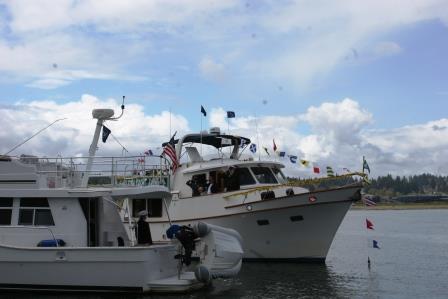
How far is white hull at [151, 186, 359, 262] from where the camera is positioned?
21516 millimetres

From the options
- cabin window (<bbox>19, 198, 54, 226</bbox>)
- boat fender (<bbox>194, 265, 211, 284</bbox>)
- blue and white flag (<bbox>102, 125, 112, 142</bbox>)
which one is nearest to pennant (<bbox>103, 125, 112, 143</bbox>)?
blue and white flag (<bbox>102, 125, 112, 142</bbox>)

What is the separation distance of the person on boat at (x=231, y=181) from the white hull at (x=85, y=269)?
8032mm

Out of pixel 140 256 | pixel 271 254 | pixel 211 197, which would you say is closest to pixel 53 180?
pixel 140 256

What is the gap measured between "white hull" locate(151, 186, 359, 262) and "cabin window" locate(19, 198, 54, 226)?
26.6 ft

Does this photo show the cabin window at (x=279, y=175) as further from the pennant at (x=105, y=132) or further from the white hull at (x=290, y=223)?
the pennant at (x=105, y=132)

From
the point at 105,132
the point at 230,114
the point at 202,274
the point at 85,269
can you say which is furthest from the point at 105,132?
the point at 230,114

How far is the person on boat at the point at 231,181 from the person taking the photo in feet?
76.3

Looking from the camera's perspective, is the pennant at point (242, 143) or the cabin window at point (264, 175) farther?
the pennant at point (242, 143)

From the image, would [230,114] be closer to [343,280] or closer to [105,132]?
[105,132]

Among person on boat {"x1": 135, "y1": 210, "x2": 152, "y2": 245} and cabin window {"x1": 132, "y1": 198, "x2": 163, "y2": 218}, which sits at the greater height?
cabin window {"x1": 132, "y1": 198, "x2": 163, "y2": 218}

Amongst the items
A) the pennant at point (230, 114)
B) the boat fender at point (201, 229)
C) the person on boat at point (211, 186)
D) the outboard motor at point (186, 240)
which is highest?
the pennant at point (230, 114)

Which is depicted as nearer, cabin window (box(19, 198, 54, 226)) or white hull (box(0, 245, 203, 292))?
white hull (box(0, 245, 203, 292))

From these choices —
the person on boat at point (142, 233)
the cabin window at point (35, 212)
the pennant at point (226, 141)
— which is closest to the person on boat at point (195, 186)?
the pennant at point (226, 141)

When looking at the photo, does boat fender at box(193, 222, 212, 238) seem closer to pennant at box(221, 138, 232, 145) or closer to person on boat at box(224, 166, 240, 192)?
person on boat at box(224, 166, 240, 192)
